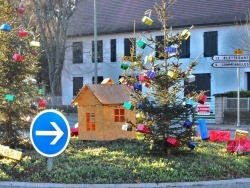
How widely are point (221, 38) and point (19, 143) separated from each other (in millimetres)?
23554

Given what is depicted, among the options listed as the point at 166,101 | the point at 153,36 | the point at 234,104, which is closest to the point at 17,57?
the point at 166,101

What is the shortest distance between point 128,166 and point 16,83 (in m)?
4.11

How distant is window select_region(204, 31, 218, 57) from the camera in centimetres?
3281

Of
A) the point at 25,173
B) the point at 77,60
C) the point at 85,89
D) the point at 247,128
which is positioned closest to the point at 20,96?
the point at 85,89

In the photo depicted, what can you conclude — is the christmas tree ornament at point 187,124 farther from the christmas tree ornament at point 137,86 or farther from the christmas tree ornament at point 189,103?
the christmas tree ornament at point 137,86

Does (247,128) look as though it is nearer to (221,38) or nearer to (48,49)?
(221,38)

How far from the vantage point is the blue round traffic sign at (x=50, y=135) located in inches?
303

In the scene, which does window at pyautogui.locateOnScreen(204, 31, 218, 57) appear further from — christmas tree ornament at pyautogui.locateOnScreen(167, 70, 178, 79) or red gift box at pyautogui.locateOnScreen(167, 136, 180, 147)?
red gift box at pyautogui.locateOnScreen(167, 136, 180, 147)

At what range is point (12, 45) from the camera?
37.3ft

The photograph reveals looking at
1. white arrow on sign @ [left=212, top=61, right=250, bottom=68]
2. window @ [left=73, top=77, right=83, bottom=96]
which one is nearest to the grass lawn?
white arrow on sign @ [left=212, top=61, right=250, bottom=68]

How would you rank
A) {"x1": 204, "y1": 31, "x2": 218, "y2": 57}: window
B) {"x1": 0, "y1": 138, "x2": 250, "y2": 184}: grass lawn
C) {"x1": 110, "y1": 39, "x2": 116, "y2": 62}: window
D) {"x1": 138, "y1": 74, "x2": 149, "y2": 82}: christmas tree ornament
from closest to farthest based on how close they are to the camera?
{"x1": 0, "y1": 138, "x2": 250, "y2": 184}: grass lawn → {"x1": 138, "y1": 74, "x2": 149, "y2": 82}: christmas tree ornament → {"x1": 204, "y1": 31, "x2": 218, "y2": 57}: window → {"x1": 110, "y1": 39, "x2": 116, "y2": 62}: window

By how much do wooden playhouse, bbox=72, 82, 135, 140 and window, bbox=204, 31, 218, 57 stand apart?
21259mm

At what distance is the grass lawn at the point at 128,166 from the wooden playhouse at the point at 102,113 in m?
1.65

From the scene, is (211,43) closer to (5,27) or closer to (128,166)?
(5,27)
